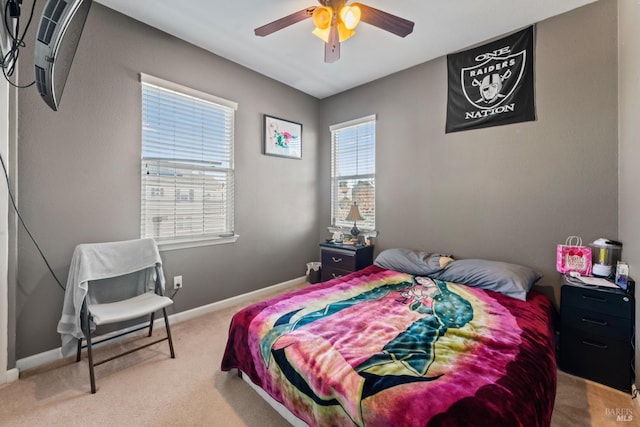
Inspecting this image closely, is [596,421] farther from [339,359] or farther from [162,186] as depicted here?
[162,186]

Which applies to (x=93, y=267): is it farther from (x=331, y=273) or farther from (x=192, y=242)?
(x=331, y=273)

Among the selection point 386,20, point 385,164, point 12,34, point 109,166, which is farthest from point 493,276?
point 12,34

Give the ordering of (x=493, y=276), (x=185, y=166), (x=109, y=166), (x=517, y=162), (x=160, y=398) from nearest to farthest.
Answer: (x=160, y=398) < (x=493, y=276) < (x=109, y=166) < (x=517, y=162) < (x=185, y=166)

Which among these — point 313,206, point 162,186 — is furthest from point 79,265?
point 313,206

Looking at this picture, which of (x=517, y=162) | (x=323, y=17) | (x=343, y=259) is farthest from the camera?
(x=343, y=259)

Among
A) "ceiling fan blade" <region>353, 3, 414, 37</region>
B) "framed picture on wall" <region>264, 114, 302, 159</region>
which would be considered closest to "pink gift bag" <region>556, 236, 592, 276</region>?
"ceiling fan blade" <region>353, 3, 414, 37</region>

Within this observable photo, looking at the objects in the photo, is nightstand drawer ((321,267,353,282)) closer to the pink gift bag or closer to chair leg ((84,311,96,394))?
the pink gift bag

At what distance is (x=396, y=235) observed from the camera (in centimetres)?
337

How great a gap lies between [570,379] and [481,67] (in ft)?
9.07

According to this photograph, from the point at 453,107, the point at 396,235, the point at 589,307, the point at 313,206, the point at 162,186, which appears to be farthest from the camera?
the point at 313,206

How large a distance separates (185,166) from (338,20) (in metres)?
1.95

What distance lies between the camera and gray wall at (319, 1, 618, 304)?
2148mm

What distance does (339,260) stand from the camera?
134 inches

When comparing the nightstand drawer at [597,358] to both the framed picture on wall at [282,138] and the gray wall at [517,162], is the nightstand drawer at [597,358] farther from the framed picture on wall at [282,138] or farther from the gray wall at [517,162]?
the framed picture on wall at [282,138]
